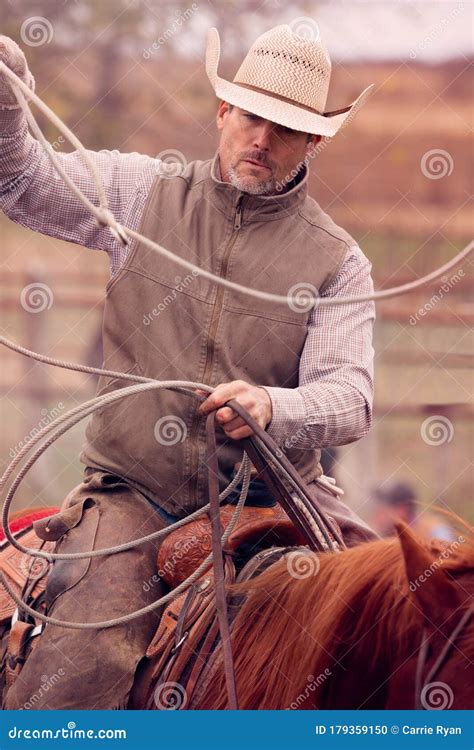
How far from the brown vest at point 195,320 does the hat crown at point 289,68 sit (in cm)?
23

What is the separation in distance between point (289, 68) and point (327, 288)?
572 mm

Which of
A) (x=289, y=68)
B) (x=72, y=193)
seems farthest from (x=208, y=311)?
(x=289, y=68)

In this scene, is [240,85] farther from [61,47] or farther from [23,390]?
[23,390]

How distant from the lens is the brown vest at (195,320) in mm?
2684

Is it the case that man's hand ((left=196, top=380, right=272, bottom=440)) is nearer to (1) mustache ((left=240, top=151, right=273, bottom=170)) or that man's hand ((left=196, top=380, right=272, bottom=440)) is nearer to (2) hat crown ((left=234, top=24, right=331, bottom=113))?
(1) mustache ((left=240, top=151, right=273, bottom=170))

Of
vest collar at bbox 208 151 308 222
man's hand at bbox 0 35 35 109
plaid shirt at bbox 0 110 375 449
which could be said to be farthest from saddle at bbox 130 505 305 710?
man's hand at bbox 0 35 35 109

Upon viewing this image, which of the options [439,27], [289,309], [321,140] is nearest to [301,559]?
[289,309]

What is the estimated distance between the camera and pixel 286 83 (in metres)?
2.76

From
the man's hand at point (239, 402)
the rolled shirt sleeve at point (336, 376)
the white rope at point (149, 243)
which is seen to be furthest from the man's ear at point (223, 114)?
the man's hand at point (239, 402)

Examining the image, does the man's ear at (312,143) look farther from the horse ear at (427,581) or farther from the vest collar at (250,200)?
the horse ear at (427,581)

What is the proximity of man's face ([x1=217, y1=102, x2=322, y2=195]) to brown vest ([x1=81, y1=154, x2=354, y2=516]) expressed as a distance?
0.14 ft

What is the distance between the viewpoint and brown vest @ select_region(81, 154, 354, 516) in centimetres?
268

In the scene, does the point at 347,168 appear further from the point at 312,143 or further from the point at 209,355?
the point at 209,355

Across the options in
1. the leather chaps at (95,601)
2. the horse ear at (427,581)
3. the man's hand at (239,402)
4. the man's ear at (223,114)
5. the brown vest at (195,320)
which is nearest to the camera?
the horse ear at (427,581)
